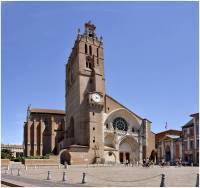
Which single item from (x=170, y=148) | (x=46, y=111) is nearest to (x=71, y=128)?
(x=46, y=111)

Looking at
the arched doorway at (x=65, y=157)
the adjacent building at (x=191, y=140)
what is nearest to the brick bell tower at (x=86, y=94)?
the arched doorway at (x=65, y=157)

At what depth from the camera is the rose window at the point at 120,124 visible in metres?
67.3

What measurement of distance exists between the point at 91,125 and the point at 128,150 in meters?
12.2

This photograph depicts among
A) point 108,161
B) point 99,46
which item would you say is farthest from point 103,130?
point 99,46

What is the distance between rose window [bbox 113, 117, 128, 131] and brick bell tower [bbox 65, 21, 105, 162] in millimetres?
5211

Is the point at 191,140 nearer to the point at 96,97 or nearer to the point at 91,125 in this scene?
the point at 91,125

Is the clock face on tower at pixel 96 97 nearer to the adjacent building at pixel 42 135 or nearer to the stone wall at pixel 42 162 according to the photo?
the stone wall at pixel 42 162

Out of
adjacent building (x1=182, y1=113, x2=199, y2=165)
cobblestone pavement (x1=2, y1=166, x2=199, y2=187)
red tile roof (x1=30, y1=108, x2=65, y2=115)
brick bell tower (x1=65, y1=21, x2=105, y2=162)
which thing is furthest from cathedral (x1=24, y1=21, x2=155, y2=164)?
cobblestone pavement (x1=2, y1=166, x2=199, y2=187)

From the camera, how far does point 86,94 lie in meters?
63.9

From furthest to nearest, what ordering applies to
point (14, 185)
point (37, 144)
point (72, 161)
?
point (37, 144), point (72, 161), point (14, 185)

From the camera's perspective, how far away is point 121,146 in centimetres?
6762

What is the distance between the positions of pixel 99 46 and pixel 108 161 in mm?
25307

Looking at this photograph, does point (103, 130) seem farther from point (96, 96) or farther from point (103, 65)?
point (103, 65)

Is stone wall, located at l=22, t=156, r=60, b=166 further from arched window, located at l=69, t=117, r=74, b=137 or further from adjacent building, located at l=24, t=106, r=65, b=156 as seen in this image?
adjacent building, located at l=24, t=106, r=65, b=156
